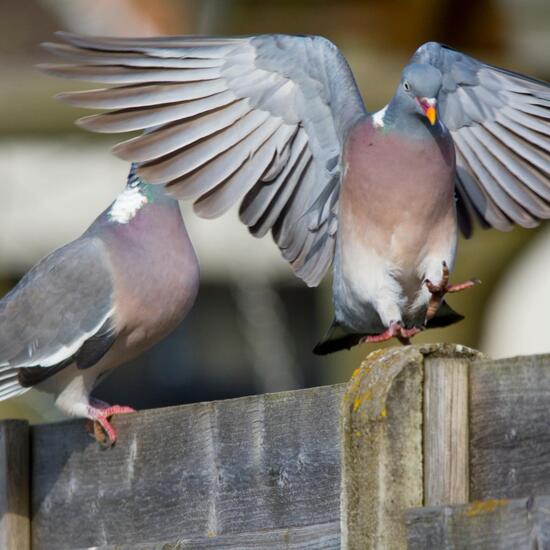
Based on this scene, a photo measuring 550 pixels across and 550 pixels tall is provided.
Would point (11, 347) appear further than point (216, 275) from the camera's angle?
No

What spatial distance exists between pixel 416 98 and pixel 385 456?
1.79 meters

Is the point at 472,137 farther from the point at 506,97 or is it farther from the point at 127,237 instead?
the point at 127,237

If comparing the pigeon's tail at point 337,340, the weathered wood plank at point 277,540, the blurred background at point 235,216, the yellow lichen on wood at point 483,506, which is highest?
the blurred background at point 235,216

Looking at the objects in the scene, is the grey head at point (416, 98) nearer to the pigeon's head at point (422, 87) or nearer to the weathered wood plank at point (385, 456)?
the pigeon's head at point (422, 87)

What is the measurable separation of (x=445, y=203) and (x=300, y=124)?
0.49 metres

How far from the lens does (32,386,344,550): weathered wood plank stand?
7.81 ft

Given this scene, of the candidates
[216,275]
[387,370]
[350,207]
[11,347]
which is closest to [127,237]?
[11,347]

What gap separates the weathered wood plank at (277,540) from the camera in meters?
2.23

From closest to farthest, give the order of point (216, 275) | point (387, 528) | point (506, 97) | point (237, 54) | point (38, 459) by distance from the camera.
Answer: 1. point (387, 528)
2. point (38, 459)
3. point (237, 54)
4. point (506, 97)
5. point (216, 275)

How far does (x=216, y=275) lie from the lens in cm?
845

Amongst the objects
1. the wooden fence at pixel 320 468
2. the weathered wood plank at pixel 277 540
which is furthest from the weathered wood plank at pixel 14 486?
the weathered wood plank at pixel 277 540

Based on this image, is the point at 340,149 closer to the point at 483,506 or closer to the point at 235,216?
the point at 483,506

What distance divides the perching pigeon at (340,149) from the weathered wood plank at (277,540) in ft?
2.90

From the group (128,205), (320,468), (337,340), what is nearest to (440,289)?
(337,340)
